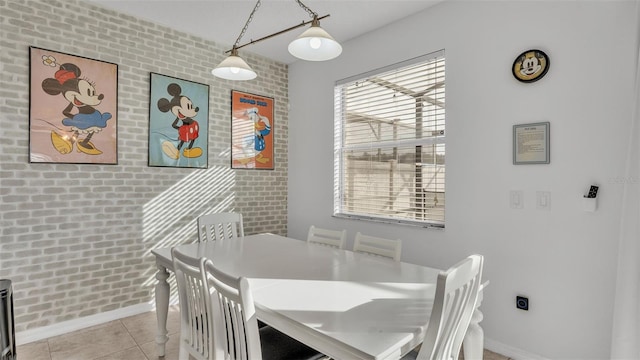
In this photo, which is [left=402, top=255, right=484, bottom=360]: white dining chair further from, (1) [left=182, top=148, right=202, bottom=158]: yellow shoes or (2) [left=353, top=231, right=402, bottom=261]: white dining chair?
(1) [left=182, top=148, right=202, bottom=158]: yellow shoes

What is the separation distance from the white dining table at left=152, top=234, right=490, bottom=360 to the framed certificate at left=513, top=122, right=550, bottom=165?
1102mm

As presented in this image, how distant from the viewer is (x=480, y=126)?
2.66 m

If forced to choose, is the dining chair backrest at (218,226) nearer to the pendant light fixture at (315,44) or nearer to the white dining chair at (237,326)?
the white dining chair at (237,326)

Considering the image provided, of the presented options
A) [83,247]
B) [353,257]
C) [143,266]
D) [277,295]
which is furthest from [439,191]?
[83,247]

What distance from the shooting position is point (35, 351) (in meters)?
2.60

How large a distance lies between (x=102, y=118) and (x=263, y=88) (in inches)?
69.8

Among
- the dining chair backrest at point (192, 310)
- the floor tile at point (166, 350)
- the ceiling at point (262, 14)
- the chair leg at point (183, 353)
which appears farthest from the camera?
the ceiling at point (262, 14)

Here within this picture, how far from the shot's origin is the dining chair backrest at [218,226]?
310cm

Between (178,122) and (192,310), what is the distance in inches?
89.0

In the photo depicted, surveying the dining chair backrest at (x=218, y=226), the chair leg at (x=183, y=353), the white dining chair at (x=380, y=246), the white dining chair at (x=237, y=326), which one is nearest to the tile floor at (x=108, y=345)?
the chair leg at (x=183, y=353)

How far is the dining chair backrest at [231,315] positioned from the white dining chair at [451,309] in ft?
2.14

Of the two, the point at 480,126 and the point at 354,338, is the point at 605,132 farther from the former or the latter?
the point at 354,338

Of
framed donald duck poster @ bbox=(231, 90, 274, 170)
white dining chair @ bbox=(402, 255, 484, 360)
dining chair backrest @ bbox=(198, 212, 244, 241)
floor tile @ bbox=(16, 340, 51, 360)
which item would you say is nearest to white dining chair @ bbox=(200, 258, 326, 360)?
white dining chair @ bbox=(402, 255, 484, 360)

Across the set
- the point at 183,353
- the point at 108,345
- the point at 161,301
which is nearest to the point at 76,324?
the point at 108,345
